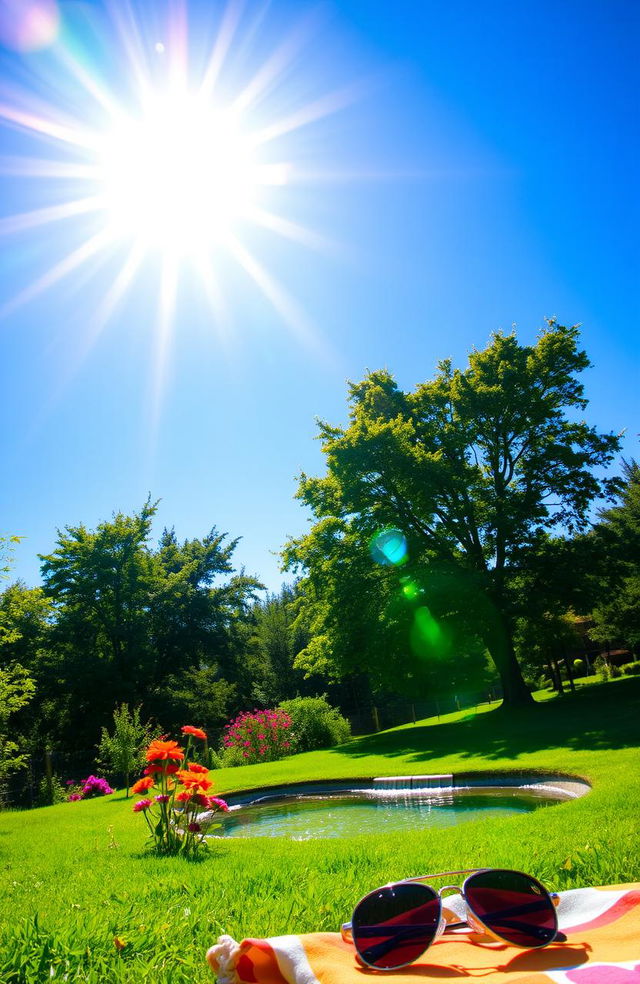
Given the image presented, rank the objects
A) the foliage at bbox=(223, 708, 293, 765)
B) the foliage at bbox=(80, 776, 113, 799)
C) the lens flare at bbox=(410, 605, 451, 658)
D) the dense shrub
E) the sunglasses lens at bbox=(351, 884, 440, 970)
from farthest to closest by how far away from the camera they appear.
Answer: the dense shrub → the lens flare at bbox=(410, 605, 451, 658) → the foliage at bbox=(223, 708, 293, 765) → the foliage at bbox=(80, 776, 113, 799) → the sunglasses lens at bbox=(351, 884, 440, 970)

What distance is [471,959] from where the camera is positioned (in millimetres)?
1528

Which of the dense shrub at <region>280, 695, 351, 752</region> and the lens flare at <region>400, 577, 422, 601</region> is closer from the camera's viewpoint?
the lens flare at <region>400, 577, 422, 601</region>

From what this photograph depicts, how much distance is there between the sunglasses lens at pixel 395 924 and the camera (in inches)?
59.7

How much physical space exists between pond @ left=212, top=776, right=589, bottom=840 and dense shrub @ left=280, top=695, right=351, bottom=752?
8864 millimetres

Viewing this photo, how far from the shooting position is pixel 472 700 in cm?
4128

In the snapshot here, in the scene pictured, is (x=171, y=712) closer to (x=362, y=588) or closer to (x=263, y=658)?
(x=263, y=658)

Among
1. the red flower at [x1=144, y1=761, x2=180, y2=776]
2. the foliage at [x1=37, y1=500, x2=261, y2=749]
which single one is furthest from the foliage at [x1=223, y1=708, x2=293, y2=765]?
the red flower at [x1=144, y1=761, x2=180, y2=776]

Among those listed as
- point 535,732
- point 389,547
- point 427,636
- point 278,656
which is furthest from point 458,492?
point 278,656

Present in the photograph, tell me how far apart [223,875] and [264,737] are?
628 inches

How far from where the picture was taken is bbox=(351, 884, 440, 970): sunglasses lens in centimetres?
152

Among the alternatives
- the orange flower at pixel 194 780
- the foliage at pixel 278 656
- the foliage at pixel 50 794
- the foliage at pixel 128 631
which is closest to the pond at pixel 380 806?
the orange flower at pixel 194 780

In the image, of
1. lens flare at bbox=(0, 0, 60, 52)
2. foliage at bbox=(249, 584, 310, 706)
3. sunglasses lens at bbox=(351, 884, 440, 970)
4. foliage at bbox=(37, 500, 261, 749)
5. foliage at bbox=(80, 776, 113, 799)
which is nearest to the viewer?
sunglasses lens at bbox=(351, 884, 440, 970)

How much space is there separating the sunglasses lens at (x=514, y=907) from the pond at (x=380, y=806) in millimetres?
5883

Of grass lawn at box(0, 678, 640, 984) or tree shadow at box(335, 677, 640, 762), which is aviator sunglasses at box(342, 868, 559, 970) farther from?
tree shadow at box(335, 677, 640, 762)
